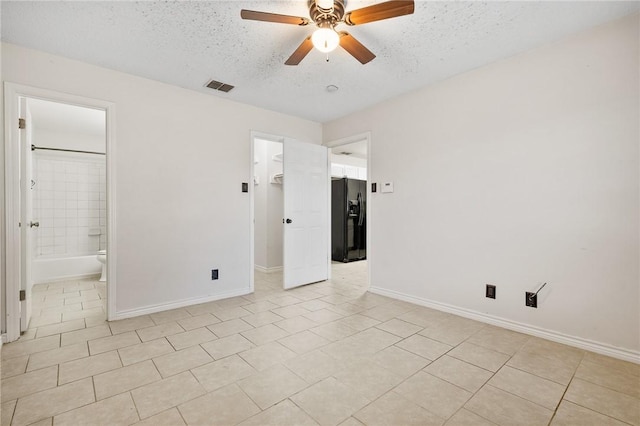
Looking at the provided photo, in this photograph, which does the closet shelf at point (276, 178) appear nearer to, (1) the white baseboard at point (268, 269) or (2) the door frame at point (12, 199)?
(1) the white baseboard at point (268, 269)

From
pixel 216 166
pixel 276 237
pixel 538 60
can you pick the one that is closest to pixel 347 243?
pixel 276 237

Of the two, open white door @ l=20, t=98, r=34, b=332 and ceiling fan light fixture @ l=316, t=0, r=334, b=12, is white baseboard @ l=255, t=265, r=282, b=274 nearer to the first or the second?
open white door @ l=20, t=98, r=34, b=332

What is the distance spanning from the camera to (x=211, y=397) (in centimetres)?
Answer: 162

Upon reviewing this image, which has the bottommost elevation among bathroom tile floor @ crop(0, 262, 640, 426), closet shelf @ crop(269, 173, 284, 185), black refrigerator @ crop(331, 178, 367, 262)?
bathroom tile floor @ crop(0, 262, 640, 426)

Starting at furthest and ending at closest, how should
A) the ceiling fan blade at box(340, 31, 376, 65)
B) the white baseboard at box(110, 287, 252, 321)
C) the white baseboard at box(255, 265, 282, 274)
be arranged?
1. the white baseboard at box(255, 265, 282, 274)
2. the white baseboard at box(110, 287, 252, 321)
3. the ceiling fan blade at box(340, 31, 376, 65)

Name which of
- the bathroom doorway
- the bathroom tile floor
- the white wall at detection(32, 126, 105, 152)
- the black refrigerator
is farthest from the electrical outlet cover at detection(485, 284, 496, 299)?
the white wall at detection(32, 126, 105, 152)

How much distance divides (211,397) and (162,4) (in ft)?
7.98

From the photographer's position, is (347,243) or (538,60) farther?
(347,243)

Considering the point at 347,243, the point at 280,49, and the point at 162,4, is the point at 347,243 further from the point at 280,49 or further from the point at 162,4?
the point at 162,4

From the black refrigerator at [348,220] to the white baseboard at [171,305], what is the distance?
8.87 ft

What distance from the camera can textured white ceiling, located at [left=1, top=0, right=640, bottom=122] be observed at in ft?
6.37

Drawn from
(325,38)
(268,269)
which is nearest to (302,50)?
(325,38)

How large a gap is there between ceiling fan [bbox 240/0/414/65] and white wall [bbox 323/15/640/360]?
1441 mm

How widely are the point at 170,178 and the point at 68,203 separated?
3020mm
